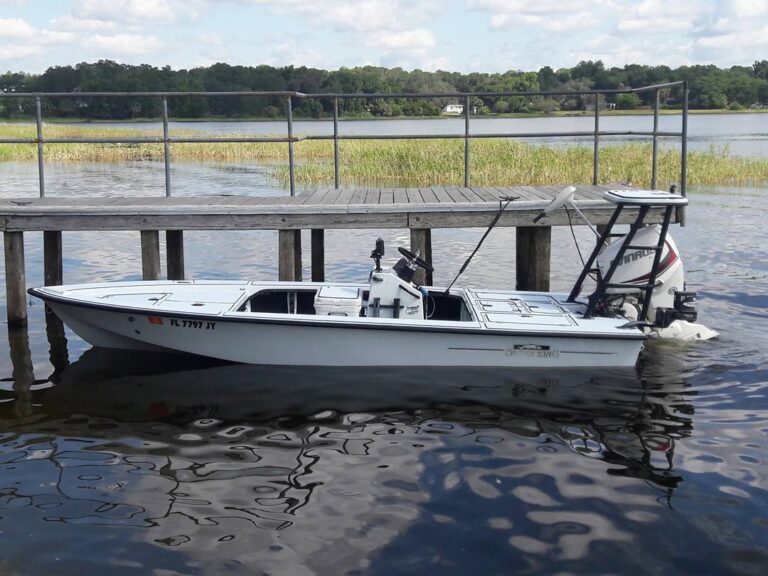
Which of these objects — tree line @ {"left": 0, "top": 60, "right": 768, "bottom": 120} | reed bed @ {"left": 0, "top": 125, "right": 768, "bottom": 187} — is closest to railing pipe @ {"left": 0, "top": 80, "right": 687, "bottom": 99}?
tree line @ {"left": 0, "top": 60, "right": 768, "bottom": 120}

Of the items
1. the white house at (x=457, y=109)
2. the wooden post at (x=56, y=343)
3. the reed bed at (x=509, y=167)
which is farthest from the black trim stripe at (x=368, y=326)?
the reed bed at (x=509, y=167)

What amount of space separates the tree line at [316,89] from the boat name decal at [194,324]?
154 inches

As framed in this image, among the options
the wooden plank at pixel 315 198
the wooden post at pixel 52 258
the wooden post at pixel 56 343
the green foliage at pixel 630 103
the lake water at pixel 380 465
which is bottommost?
the lake water at pixel 380 465

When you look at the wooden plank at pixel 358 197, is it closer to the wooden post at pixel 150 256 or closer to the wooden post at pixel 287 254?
the wooden post at pixel 287 254

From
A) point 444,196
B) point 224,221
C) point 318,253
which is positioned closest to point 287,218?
point 224,221

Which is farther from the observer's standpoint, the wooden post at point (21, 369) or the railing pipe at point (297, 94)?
the railing pipe at point (297, 94)

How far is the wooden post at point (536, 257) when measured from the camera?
383 inches

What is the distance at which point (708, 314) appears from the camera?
10.8 m

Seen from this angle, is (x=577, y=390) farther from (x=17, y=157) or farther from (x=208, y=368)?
(x=17, y=157)

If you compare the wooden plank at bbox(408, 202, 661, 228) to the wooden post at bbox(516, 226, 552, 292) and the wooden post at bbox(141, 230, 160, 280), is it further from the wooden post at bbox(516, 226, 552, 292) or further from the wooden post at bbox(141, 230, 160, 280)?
the wooden post at bbox(141, 230, 160, 280)

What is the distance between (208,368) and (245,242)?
29.2 feet

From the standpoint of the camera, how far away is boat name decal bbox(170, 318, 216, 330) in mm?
7973

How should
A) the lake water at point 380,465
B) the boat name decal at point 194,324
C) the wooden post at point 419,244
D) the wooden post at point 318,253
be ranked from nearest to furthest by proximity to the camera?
the lake water at point 380,465 < the boat name decal at point 194,324 < the wooden post at point 419,244 < the wooden post at point 318,253

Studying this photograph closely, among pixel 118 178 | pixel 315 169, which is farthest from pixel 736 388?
pixel 118 178
